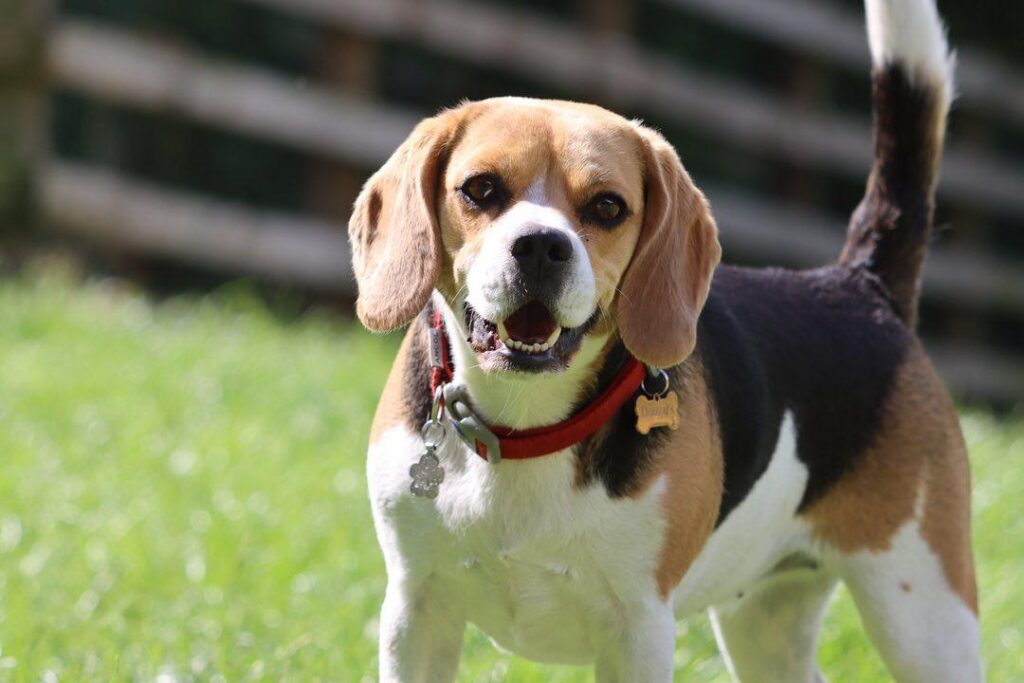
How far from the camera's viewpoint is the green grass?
15.4 feet

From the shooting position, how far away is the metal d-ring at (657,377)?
11.8ft

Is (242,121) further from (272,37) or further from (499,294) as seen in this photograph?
(499,294)

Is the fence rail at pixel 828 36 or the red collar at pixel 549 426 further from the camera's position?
the fence rail at pixel 828 36

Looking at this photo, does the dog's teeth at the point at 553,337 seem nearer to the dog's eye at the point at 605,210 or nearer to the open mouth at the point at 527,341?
the open mouth at the point at 527,341

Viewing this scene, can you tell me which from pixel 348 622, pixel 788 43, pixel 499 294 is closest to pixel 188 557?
pixel 348 622

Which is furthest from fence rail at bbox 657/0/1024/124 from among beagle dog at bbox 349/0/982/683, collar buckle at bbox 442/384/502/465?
collar buckle at bbox 442/384/502/465

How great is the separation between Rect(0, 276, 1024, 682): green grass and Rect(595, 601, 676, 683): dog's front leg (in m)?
1.08

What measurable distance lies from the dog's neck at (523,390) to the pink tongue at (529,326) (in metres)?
0.19

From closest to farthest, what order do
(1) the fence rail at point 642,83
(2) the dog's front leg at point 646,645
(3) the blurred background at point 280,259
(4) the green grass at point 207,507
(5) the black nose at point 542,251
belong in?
(5) the black nose at point 542,251, (2) the dog's front leg at point 646,645, (4) the green grass at point 207,507, (3) the blurred background at point 280,259, (1) the fence rail at point 642,83

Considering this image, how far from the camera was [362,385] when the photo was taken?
7.98 m

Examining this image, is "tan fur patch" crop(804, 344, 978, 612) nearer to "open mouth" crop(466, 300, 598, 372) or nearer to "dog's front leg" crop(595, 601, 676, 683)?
"dog's front leg" crop(595, 601, 676, 683)

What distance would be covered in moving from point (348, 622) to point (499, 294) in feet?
→ 6.69

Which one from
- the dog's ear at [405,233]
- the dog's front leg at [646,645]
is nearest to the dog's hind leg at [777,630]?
the dog's front leg at [646,645]

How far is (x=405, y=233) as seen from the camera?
3.54m
